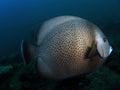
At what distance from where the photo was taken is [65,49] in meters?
1.88

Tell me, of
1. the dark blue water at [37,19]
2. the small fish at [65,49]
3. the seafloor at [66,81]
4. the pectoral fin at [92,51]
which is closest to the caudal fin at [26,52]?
the small fish at [65,49]

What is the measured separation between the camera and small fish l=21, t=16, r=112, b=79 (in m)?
1.87

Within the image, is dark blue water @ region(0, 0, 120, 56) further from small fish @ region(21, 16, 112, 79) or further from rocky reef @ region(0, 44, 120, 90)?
small fish @ region(21, 16, 112, 79)

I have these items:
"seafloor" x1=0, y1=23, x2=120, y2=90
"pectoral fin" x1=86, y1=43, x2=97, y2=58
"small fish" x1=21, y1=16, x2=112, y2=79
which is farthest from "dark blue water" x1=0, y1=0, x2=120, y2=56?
"pectoral fin" x1=86, y1=43, x2=97, y2=58

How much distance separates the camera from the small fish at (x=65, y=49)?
187 centimetres

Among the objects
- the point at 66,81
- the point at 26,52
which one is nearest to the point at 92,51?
the point at 26,52

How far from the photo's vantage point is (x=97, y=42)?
6.29ft

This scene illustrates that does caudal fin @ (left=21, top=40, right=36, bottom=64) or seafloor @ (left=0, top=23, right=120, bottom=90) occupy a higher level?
caudal fin @ (left=21, top=40, right=36, bottom=64)

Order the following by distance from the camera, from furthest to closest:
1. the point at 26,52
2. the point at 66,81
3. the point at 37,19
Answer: the point at 37,19
the point at 66,81
the point at 26,52

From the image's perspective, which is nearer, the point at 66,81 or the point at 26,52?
the point at 26,52

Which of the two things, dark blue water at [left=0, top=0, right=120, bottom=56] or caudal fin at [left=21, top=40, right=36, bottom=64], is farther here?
dark blue water at [left=0, top=0, right=120, bottom=56]

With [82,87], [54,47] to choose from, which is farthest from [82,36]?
[82,87]

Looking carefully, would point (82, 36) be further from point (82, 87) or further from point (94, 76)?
point (94, 76)

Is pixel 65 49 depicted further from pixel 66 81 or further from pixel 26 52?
pixel 66 81
